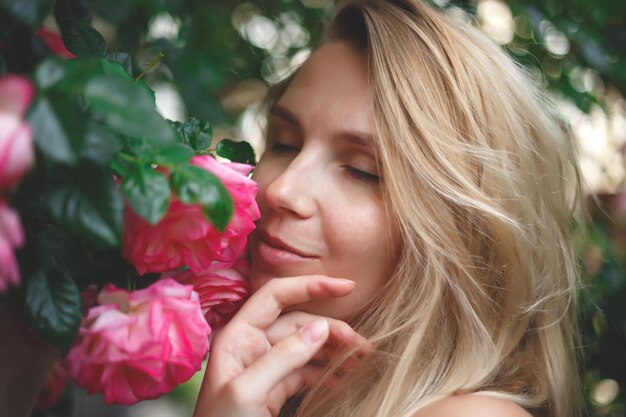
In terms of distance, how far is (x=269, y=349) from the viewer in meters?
1.39

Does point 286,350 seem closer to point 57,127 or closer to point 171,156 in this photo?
point 171,156

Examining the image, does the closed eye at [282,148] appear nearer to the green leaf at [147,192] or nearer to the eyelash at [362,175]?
the eyelash at [362,175]

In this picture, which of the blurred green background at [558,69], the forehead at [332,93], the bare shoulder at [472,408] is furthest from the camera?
the blurred green background at [558,69]

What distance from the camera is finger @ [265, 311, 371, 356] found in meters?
1.40

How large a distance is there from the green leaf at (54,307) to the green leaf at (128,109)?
12.5 inches

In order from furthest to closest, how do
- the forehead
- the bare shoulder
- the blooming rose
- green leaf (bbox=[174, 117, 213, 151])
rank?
the forehead
the bare shoulder
green leaf (bbox=[174, 117, 213, 151])
the blooming rose

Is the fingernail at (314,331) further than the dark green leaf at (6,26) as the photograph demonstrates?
Yes

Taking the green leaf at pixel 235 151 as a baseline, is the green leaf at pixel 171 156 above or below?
above

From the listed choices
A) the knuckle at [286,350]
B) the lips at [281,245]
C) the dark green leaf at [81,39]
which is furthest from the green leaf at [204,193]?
the lips at [281,245]

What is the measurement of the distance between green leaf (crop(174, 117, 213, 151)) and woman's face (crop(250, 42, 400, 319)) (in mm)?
338

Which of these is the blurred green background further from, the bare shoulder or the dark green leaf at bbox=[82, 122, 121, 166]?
the dark green leaf at bbox=[82, 122, 121, 166]

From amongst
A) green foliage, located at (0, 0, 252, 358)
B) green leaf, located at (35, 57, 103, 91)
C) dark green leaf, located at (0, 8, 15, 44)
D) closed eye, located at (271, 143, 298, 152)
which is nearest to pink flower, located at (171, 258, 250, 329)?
green foliage, located at (0, 0, 252, 358)

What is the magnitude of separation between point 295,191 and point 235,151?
21cm

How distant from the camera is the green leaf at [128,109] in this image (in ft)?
2.01
